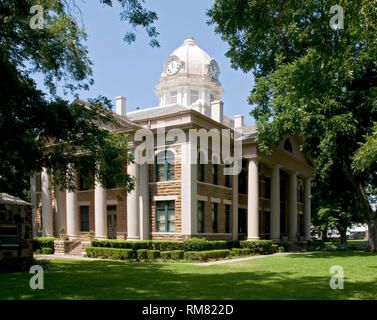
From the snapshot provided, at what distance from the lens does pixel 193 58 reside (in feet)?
177

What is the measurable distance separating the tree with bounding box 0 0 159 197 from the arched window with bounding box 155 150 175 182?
779 centimetres

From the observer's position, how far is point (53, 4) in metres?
16.4

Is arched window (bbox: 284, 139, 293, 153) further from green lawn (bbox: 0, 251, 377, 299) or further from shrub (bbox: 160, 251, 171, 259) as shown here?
green lawn (bbox: 0, 251, 377, 299)

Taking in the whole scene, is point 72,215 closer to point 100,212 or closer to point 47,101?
point 100,212

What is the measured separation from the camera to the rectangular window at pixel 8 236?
16062 mm

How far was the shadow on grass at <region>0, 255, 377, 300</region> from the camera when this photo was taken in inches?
410

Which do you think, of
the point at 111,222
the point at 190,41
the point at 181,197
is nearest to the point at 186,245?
the point at 181,197

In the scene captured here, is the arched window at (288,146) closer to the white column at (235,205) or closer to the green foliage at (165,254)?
the white column at (235,205)

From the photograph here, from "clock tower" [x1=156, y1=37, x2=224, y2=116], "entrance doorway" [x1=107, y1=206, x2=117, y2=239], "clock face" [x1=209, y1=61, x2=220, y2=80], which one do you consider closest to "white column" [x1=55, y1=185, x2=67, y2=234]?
"entrance doorway" [x1=107, y1=206, x2=117, y2=239]

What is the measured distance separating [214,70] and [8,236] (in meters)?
43.1

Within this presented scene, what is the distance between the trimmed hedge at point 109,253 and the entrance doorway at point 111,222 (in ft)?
13.0

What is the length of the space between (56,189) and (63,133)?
60.1ft
